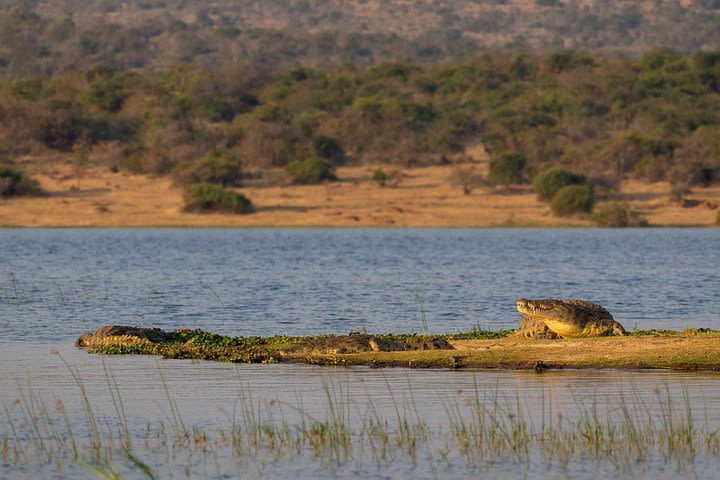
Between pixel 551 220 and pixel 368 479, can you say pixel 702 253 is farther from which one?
pixel 368 479

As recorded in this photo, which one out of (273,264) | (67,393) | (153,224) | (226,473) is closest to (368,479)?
(226,473)

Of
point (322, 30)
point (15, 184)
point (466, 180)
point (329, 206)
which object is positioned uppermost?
point (322, 30)

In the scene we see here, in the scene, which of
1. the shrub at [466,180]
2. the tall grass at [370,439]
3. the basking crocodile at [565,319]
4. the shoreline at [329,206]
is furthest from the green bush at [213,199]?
the tall grass at [370,439]

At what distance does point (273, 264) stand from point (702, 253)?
13.5 meters

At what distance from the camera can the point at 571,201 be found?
56.9 metres

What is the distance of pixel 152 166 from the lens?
200 feet

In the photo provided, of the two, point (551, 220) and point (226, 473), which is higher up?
point (226, 473)

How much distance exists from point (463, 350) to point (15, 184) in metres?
41.4

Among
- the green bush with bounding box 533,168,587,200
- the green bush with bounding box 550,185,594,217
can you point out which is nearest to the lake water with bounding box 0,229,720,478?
the green bush with bounding box 550,185,594,217

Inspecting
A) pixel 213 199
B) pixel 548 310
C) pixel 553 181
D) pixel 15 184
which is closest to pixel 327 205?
pixel 213 199

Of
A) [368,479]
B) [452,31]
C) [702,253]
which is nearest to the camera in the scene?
[368,479]

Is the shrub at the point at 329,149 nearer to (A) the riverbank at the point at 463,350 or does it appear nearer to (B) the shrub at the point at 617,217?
(B) the shrub at the point at 617,217

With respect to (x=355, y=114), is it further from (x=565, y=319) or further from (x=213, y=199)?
(x=565, y=319)

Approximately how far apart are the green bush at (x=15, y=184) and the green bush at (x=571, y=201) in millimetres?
20329
